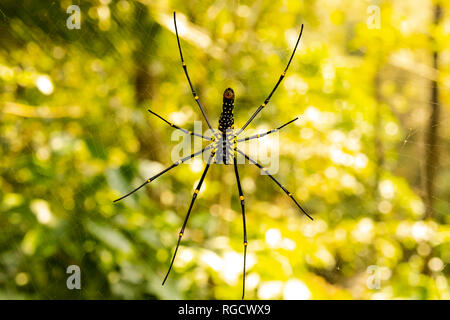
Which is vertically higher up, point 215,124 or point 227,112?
→ point 215,124

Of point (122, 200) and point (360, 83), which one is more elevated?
point (360, 83)

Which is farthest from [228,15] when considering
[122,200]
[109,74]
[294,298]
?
[294,298]

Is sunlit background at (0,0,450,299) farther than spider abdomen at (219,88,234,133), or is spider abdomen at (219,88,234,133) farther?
sunlit background at (0,0,450,299)

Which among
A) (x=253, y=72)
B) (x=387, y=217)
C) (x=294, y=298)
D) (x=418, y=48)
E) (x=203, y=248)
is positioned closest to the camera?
(x=294, y=298)

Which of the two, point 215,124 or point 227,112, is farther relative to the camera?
point 215,124

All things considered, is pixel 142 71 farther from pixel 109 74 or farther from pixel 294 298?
pixel 294 298

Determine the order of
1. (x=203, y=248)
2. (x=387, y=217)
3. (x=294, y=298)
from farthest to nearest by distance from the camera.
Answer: (x=387, y=217)
(x=203, y=248)
(x=294, y=298)

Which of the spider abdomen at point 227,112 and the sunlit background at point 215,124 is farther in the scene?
the sunlit background at point 215,124
